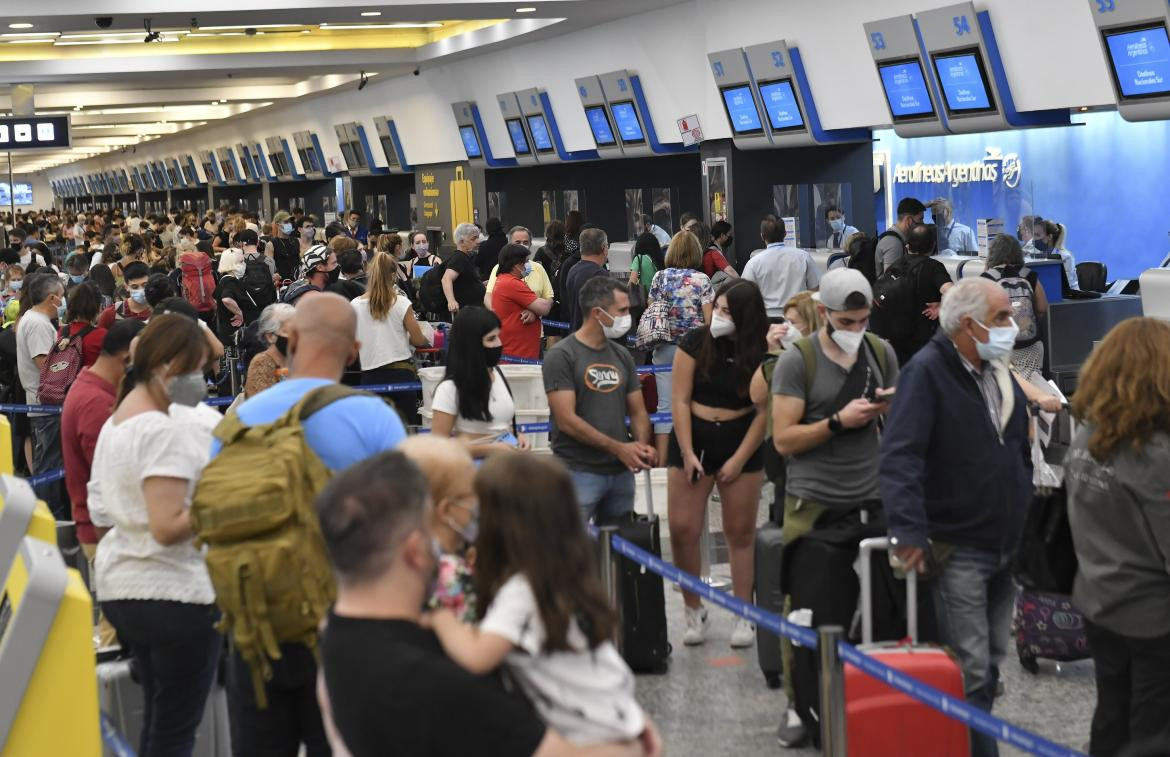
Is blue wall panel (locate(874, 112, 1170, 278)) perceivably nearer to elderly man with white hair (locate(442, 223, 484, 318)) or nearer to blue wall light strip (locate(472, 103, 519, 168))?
elderly man with white hair (locate(442, 223, 484, 318))

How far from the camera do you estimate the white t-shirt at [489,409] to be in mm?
5684

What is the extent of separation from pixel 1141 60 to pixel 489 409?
18.9 feet

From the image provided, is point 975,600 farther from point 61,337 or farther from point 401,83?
point 401,83

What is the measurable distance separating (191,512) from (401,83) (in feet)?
72.6

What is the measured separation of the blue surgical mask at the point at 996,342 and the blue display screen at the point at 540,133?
50.4 ft

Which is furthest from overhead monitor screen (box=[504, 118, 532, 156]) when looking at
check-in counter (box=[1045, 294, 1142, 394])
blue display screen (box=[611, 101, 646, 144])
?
check-in counter (box=[1045, 294, 1142, 394])

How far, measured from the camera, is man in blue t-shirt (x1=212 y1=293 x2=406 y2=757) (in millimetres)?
3318

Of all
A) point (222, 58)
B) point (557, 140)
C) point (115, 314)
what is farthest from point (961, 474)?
point (222, 58)

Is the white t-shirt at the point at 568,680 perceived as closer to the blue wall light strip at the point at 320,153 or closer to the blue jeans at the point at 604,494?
the blue jeans at the point at 604,494

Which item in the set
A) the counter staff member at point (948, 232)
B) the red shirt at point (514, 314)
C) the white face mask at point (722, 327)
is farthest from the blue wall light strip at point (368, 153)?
the white face mask at point (722, 327)

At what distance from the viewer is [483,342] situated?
5633 mm

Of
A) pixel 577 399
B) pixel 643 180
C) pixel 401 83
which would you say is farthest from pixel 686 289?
pixel 401 83

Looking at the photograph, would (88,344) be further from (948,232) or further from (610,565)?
(948,232)

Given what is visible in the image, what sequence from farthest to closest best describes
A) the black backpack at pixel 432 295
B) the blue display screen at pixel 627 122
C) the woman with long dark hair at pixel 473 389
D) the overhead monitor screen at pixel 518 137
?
the overhead monitor screen at pixel 518 137, the blue display screen at pixel 627 122, the black backpack at pixel 432 295, the woman with long dark hair at pixel 473 389
